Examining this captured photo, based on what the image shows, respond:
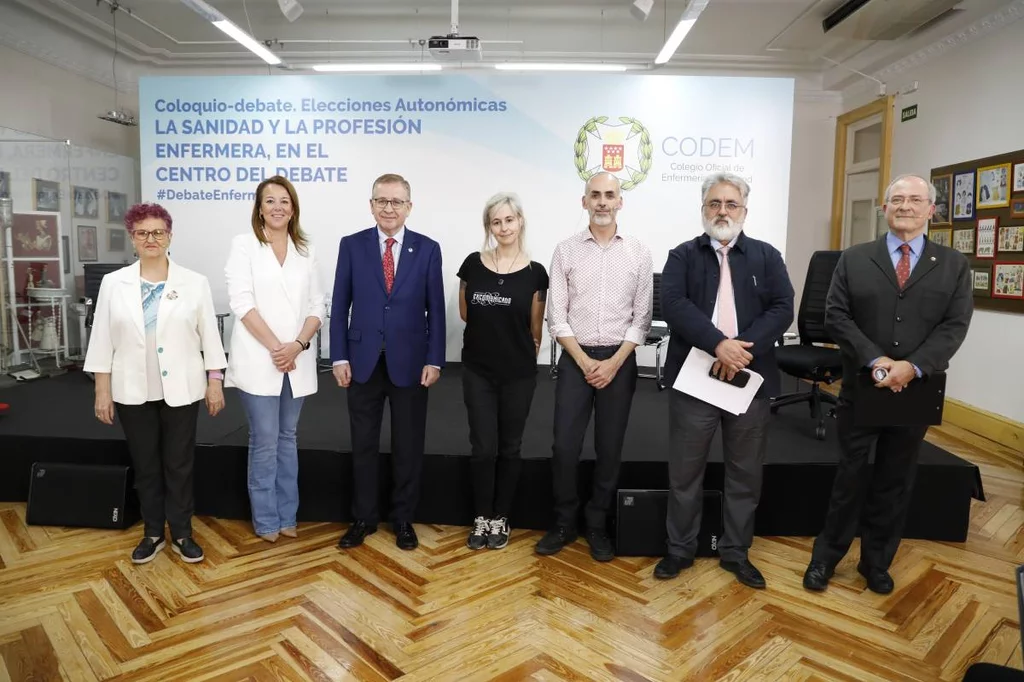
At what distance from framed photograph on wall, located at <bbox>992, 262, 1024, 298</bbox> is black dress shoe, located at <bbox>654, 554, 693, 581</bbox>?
3.72 meters

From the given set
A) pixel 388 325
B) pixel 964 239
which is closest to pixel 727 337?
pixel 388 325

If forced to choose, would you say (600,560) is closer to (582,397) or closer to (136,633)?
(582,397)

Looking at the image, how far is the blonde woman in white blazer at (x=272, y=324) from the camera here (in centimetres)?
264

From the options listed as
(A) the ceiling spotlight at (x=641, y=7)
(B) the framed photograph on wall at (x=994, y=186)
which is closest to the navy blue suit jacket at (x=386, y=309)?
(A) the ceiling spotlight at (x=641, y=7)

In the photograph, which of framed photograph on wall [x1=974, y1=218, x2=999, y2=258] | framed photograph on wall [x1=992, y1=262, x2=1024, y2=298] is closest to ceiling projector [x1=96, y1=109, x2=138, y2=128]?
framed photograph on wall [x1=974, y1=218, x2=999, y2=258]

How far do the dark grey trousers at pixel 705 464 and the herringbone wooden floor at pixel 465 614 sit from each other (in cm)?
17

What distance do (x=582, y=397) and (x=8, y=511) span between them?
2.91 m

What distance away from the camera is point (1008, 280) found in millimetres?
4730

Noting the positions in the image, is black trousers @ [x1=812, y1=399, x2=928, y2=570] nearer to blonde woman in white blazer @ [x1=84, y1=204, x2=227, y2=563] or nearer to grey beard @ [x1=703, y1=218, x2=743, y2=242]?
grey beard @ [x1=703, y1=218, x2=743, y2=242]

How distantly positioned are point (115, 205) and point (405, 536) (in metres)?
6.52

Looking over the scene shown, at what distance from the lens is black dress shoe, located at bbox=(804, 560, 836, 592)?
99.6 inches

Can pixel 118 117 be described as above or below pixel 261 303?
above

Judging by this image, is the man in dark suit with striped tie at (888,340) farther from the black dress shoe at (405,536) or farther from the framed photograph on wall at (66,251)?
the framed photograph on wall at (66,251)

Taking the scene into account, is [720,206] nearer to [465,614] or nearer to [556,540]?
[556,540]
